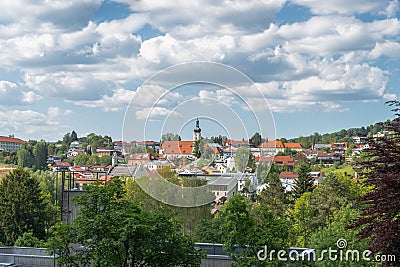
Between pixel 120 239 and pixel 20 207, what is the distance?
27.4 m

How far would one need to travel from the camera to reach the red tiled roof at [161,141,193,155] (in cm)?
1802

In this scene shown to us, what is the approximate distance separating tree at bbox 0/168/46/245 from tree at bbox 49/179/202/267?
25336 mm

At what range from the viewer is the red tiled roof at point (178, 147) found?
59.1 ft

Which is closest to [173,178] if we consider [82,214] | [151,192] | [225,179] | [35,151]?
[151,192]

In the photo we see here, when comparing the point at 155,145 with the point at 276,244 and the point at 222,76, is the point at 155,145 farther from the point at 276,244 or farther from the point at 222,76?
the point at 276,244

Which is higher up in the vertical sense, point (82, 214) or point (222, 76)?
point (222, 76)

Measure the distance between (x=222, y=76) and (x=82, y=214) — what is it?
8.43 m

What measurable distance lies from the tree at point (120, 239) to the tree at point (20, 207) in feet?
83.1

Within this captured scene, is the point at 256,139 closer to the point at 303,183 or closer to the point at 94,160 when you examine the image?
the point at 303,183

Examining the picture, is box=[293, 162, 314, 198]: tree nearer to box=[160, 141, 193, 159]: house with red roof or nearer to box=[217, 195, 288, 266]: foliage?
box=[160, 141, 193, 159]: house with red roof

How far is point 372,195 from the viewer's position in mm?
8055

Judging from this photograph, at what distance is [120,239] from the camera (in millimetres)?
8023

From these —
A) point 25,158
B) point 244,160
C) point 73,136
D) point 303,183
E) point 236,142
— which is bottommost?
point 303,183

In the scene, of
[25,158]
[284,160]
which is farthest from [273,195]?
[25,158]
